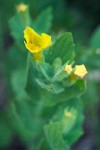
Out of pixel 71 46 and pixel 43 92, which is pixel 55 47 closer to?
pixel 71 46

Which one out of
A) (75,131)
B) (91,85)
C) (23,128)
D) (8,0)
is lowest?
(75,131)

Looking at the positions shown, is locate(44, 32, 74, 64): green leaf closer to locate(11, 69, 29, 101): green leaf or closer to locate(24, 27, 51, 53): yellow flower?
locate(24, 27, 51, 53): yellow flower

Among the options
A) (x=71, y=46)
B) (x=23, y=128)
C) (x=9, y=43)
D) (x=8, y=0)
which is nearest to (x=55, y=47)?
(x=71, y=46)

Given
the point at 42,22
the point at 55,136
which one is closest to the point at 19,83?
the point at 42,22

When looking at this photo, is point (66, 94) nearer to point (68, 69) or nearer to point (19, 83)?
point (68, 69)

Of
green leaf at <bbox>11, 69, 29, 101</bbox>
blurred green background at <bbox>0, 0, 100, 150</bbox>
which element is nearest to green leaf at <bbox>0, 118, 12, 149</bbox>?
blurred green background at <bbox>0, 0, 100, 150</bbox>

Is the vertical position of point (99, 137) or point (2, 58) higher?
point (2, 58)
